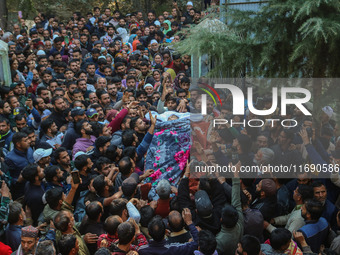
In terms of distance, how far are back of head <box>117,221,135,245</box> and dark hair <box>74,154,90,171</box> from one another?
5.26 ft

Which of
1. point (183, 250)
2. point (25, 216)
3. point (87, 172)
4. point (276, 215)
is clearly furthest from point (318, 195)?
point (25, 216)

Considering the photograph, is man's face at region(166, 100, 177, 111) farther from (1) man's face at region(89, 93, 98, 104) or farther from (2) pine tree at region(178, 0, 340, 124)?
(2) pine tree at region(178, 0, 340, 124)

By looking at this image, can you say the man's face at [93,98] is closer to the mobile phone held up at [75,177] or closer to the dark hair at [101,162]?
the dark hair at [101,162]

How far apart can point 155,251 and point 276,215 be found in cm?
159

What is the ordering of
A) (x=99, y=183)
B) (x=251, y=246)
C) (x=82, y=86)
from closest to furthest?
1. (x=251, y=246)
2. (x=99, y=183)
3. (x=82, y=86)

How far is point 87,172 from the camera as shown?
5242mm

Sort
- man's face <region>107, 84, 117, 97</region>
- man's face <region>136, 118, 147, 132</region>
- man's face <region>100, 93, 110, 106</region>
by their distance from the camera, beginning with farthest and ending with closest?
man's face <region>107, 84, 117, 97</region> → man's face <region>100, 93, 110, 106</region> → man's face <region>136, 118, 147, 132</region>

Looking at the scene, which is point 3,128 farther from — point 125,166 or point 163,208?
point 163,208

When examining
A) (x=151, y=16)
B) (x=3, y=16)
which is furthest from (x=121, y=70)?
(x=3, y=16)

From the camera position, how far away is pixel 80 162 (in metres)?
5.16

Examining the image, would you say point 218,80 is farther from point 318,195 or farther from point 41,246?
point 41,246

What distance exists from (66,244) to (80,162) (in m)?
1.64

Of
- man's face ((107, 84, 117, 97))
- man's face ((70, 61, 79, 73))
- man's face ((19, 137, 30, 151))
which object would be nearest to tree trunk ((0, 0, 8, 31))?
man's face ((70, 61, 79, 73))

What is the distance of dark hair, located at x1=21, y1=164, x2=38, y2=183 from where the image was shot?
481 centimetres
